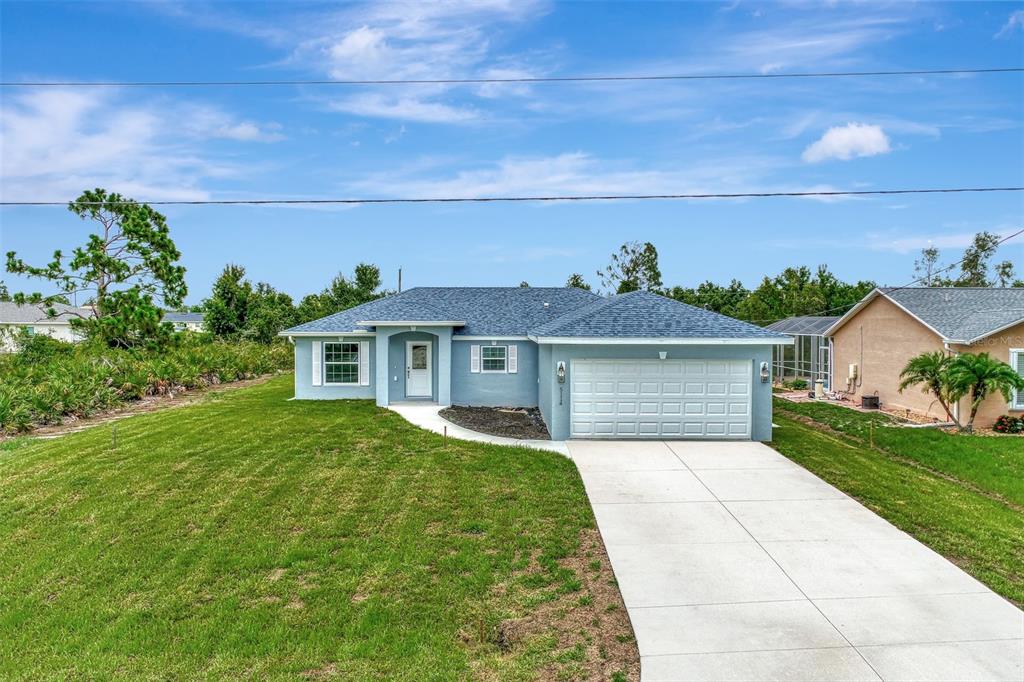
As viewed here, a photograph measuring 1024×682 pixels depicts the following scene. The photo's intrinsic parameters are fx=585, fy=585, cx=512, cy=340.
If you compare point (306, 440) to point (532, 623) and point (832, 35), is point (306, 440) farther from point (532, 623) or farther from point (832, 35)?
point (832, 35)

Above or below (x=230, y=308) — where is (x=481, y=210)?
above

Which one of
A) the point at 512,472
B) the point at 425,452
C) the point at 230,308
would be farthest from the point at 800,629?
the point at 230,308

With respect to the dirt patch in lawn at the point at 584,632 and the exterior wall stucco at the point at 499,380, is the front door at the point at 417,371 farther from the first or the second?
the dirt patch in lawn at the point at 584,632

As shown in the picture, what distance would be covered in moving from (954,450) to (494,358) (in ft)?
41.4

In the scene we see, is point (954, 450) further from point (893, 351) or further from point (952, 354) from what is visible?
point (893, 351)

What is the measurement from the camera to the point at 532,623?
5695 millimetres

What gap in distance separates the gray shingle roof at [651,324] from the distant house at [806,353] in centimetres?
1228

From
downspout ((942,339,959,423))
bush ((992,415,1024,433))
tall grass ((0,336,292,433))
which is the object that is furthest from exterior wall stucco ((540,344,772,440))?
tall grass ((0,336,292,433))

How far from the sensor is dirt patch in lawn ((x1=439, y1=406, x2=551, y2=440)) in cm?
1448

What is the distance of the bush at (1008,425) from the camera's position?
16.7 meters

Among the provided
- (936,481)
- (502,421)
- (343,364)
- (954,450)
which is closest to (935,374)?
(954,450)

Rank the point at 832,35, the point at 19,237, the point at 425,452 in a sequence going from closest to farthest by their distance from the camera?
1. the point at 425,452
2. the point at 832,35
3. the point at 19,237

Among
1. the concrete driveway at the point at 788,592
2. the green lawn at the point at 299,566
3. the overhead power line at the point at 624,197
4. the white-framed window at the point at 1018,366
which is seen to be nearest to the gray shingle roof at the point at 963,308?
the white-framed window at the point at 1018,366

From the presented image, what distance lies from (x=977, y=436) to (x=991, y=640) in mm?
13385
